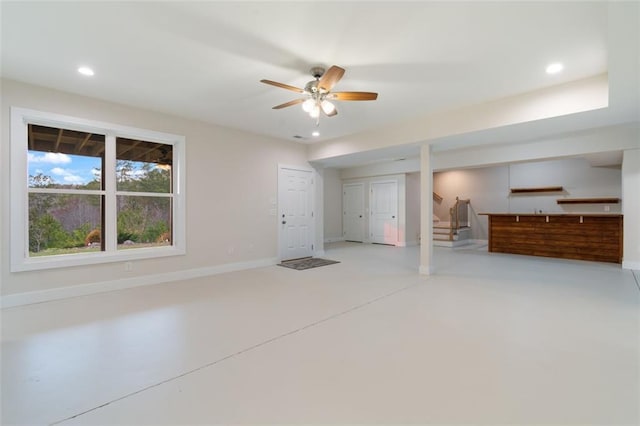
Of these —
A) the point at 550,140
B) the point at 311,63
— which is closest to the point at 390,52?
the point at 311,63

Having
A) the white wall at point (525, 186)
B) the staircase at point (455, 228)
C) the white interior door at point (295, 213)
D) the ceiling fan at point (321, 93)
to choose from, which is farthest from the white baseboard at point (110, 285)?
the white wall at point (525, 186)

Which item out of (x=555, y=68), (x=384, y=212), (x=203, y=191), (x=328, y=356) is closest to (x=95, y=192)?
(x=203, y=191)

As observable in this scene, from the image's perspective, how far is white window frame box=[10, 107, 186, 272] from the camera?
3.41 meters

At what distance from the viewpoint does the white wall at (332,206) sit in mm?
9648

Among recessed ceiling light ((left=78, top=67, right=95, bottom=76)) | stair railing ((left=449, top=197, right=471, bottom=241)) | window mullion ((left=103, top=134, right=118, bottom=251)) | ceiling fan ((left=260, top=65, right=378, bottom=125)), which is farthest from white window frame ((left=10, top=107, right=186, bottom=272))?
stair railing ((left=449, top=197, right=471, bottom=241))

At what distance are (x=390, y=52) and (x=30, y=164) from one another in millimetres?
4505

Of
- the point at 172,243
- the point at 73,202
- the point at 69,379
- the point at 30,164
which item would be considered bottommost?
the point at 69,379

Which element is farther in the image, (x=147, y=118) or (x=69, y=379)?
(x=147, y=118)

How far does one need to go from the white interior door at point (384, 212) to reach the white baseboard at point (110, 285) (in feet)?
15.7

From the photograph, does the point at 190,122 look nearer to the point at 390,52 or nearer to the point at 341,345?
the point at 390,52

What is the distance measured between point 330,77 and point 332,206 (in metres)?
7.18

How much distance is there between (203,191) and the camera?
4977 millimetres

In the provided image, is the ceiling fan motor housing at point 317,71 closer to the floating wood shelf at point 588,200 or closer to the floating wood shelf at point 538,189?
the floating wood shelf at point 538,189

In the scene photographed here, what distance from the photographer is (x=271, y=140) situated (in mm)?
6039
